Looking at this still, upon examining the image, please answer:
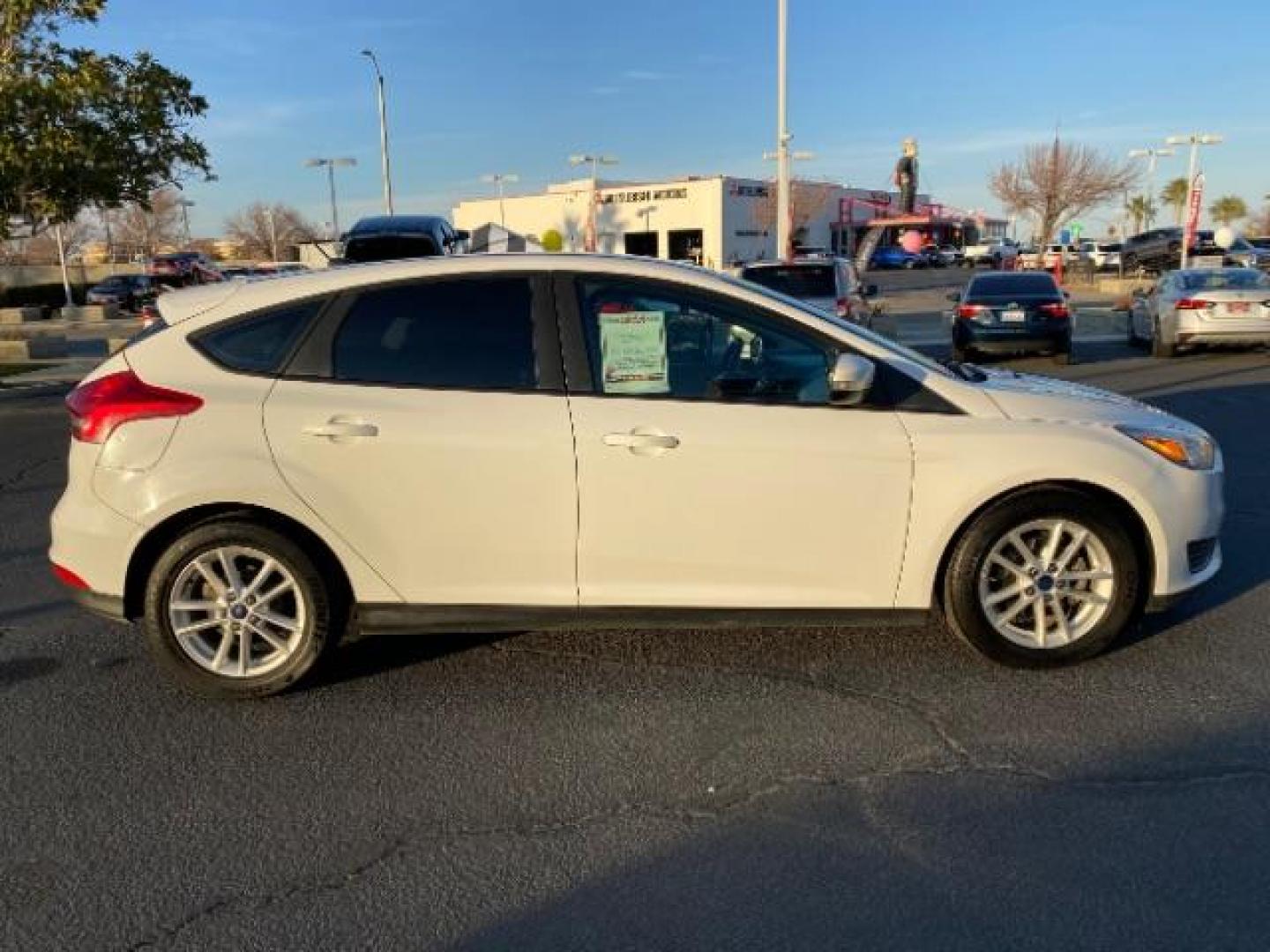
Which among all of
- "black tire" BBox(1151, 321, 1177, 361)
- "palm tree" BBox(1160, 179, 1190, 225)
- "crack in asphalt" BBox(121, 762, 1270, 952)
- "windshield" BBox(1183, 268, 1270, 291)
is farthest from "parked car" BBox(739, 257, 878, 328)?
"palm tree" BBox(1160, 179, 1190, 225)

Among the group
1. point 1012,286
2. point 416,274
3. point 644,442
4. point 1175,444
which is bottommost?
point 1175,444

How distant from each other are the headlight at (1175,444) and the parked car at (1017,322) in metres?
11.4

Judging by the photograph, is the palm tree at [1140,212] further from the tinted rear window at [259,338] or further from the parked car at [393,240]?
the tinted rear window at [259,338]

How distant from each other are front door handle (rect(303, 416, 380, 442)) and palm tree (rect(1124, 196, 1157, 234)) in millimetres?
88065

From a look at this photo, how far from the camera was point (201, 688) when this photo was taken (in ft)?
12.6

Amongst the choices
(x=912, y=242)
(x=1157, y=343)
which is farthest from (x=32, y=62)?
(x=912, y=242)

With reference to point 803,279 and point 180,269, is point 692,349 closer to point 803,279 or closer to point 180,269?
point 803,279

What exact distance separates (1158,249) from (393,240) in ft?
123

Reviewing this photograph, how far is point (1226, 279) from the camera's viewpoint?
49.3 ft

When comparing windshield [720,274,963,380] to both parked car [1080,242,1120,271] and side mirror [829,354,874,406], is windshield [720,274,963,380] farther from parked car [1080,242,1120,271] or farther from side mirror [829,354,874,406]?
parked car [1080,242,1120,271]

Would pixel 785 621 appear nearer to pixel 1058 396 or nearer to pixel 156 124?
pixel 1058 396

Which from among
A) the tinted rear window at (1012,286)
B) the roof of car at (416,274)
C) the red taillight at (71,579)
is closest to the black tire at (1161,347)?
the tinted rear window at (1012,286)

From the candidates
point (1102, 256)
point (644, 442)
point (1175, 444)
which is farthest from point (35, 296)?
point (1102, 256)

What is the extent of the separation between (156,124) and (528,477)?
12.1 m
